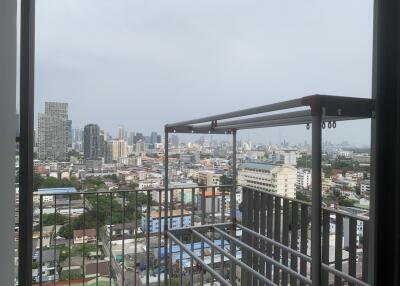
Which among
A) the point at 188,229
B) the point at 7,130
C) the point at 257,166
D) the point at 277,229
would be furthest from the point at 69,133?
the point at 277,229

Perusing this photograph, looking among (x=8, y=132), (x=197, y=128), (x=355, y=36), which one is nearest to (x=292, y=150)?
(x=355, y=36)

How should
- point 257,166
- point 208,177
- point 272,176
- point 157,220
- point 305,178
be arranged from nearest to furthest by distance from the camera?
1. point 305,178
2. point 272,176
3. point 257,166
4. point 208,177
5. point 157,220

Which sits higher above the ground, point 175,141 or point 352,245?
point 175,141

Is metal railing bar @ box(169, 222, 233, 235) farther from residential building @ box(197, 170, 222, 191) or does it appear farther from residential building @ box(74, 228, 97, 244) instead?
residential building @ box(74, 228, 97, 244)

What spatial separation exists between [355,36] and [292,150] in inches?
21.7

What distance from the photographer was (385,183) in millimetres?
875

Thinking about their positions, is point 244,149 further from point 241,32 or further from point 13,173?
point 13,173

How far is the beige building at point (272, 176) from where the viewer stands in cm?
140

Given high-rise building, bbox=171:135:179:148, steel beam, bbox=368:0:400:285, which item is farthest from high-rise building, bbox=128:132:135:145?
steel beam, bbox=368:0:400:285

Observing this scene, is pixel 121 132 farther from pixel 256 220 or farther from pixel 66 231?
pixel 256 220

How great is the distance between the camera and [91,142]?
1.91 meters

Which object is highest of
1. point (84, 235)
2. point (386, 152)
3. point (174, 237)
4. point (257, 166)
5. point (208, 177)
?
point (386, 152)

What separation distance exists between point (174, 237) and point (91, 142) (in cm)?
82

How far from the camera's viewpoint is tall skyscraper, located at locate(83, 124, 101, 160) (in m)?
1.88
